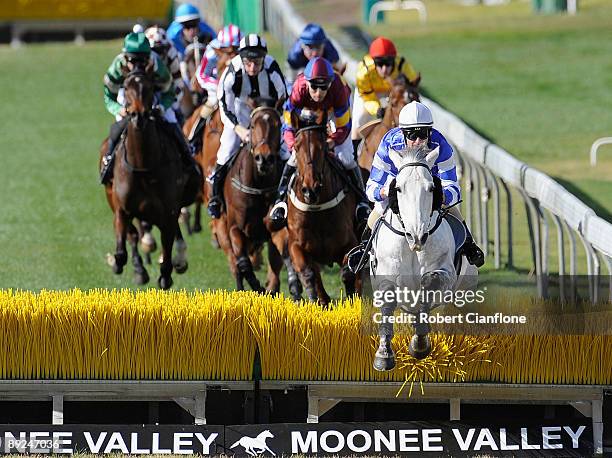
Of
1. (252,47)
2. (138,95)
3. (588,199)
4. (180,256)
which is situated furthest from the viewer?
(588,199)

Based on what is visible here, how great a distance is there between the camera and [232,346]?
372 inches

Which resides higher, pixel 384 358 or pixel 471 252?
pixel 471 252

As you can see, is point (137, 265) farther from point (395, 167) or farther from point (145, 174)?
point (395, 167)

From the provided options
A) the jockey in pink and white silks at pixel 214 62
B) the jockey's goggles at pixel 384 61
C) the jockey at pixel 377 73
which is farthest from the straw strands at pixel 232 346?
the jockey in pink and white silks at pixel 214 62

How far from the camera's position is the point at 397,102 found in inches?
547

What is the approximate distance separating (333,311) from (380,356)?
553 mm

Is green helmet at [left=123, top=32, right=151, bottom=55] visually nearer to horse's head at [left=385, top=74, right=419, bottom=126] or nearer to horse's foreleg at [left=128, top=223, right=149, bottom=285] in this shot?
horse's foreleg at [left=128, top=223, right=149, bottom=285]

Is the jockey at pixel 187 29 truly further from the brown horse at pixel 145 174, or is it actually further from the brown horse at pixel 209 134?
the brown horse at pixel 145 174

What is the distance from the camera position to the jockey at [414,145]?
31.2 feet

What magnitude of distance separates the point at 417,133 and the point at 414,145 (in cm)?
13

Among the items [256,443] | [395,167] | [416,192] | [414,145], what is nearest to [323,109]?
[395,167]

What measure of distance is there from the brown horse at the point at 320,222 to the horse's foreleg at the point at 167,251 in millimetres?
1843

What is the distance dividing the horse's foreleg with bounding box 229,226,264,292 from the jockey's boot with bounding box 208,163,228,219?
346 millimetres

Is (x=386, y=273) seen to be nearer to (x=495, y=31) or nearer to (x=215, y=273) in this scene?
(x=215, y=273)
